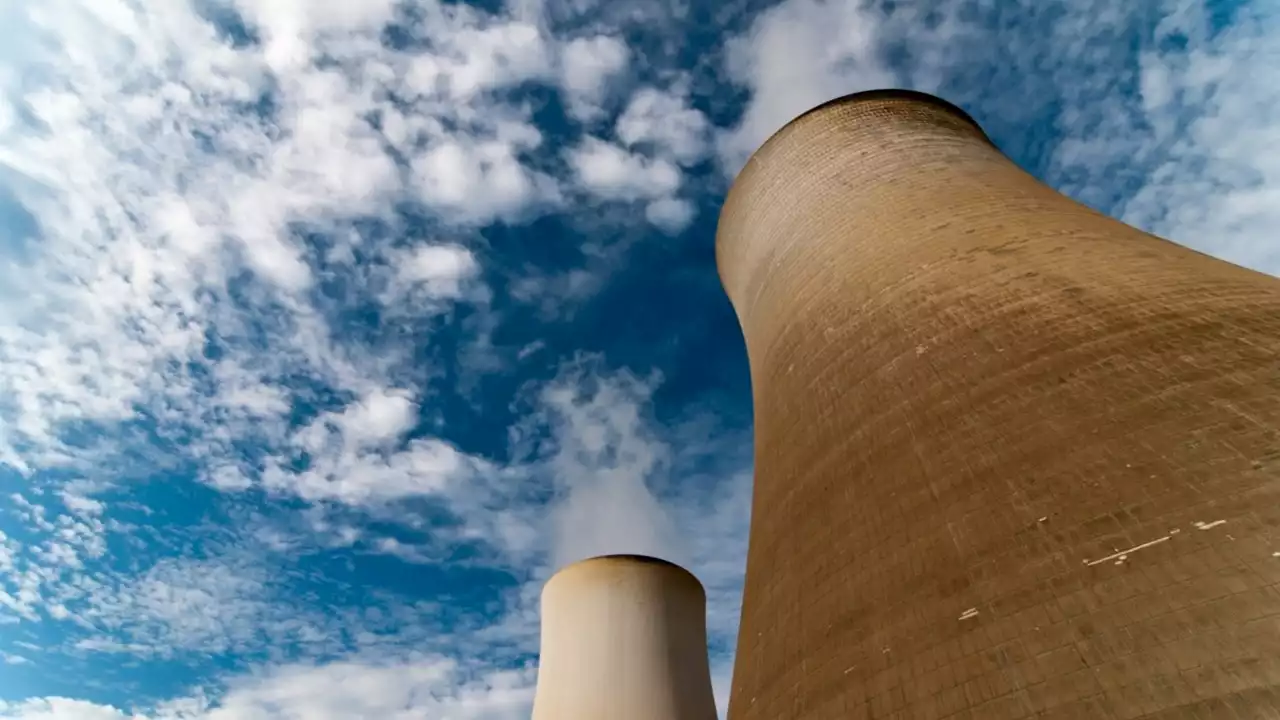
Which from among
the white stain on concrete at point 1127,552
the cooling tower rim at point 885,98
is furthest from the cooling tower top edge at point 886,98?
the white stain on concrete at point 1127,552

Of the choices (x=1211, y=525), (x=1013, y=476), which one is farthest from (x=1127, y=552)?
(x=1013, y=476)

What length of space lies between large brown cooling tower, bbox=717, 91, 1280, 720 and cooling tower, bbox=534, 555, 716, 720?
14.9 feet

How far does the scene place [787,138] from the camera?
7312 millimetres

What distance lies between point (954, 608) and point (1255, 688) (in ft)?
3.29

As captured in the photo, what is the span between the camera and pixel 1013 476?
3.28 metres

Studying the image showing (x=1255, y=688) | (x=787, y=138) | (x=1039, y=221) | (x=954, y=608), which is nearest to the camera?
(x=1255, y=688)

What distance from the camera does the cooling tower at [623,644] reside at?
28.6ft

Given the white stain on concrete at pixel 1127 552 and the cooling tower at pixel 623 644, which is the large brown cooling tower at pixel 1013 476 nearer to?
the white stain on concrete at pixel 1127 552

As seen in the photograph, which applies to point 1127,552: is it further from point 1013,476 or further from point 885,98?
point 885,98

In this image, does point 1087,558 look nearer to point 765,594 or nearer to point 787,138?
point 765,594

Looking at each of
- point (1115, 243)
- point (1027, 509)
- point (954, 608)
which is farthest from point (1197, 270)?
point (954, 608)

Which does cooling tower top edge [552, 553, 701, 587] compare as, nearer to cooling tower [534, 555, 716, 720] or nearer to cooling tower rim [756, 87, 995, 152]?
cooling tower [534, 555, 716, 720]

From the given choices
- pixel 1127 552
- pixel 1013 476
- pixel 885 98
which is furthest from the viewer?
pixel 885 98

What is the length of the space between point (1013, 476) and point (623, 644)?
6.87m
